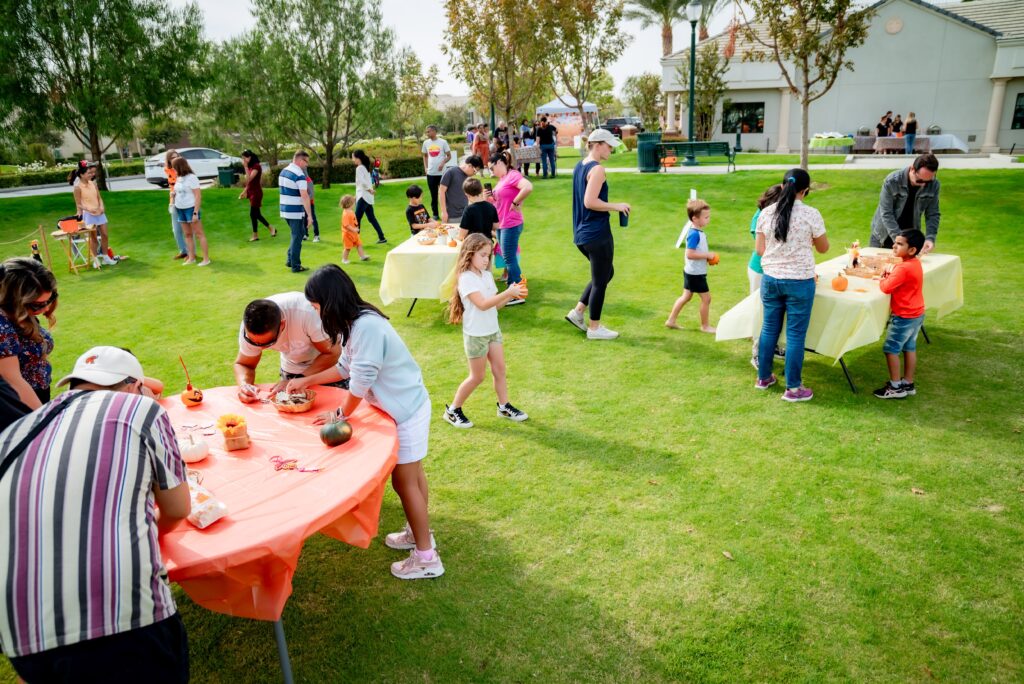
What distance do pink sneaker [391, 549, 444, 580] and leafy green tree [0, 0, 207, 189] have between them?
62.7 ft

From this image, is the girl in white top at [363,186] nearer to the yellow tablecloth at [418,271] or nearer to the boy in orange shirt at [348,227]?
the boy in orange shirt at [348,227]

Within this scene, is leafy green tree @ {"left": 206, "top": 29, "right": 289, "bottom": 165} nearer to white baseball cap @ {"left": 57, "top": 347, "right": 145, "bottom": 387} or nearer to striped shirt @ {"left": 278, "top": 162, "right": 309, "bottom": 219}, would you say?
striped shirt @ {"left": 278, "top": 162, "right": 309, "bottom": 219}

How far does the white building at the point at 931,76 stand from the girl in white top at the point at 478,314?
2186 cm

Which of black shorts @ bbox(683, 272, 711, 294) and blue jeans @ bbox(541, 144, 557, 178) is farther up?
blue jeans @ bbox(541, 144, 557, 178)

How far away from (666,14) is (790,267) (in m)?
34.2

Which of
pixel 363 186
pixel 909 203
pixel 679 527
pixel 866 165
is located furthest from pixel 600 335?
pixel 866 165

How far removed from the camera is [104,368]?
2.47 m

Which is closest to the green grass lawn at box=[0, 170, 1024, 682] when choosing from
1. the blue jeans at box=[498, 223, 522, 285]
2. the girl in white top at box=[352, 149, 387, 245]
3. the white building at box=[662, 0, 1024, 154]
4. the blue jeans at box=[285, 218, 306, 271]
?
the blue jeans at box=[498, 223, 522, 285]

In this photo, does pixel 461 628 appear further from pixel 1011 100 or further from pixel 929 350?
pixel 1011 100

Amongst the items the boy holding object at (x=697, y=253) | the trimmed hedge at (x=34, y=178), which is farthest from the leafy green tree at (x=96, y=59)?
the boy holding object at (x=697, y=253)

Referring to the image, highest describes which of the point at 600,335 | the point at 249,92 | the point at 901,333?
the point at 249,92

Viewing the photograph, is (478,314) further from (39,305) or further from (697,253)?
(697,253)

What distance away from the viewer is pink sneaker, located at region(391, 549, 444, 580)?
3.68 m

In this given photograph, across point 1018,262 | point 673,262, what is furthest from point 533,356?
point 1018,262
